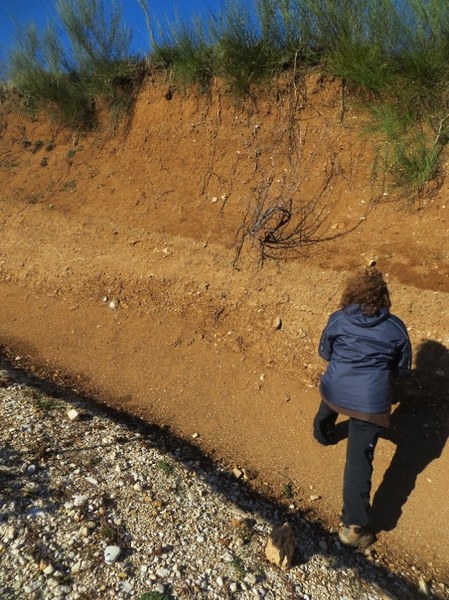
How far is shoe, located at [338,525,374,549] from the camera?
3.06 metres

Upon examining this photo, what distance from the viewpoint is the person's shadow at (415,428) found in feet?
11.5

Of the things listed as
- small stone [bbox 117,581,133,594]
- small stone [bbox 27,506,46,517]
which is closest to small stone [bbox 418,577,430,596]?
small stone [bbox 117,581,133,594]

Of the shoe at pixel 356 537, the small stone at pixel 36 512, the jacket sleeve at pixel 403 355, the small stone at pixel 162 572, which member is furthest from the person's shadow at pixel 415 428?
the small stone at pixel 36 512

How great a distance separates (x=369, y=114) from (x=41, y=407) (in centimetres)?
525

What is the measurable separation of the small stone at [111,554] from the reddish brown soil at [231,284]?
1.36 meters

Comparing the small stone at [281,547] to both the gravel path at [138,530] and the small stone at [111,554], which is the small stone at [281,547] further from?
the small stone at [111,554]

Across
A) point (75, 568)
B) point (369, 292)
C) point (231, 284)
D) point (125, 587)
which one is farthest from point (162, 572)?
point (231, 284)

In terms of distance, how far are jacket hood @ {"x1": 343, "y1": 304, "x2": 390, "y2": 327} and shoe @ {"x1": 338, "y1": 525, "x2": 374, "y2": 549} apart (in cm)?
128

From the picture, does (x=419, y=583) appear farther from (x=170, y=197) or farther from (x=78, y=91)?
(x=78, y=91)

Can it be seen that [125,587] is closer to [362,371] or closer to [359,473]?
[359,473]

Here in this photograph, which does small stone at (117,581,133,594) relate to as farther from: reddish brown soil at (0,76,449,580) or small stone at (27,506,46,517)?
reddish brown soil at (0,76,449,580)

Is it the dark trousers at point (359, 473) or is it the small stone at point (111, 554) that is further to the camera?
the dark trousers at point (359, 473)

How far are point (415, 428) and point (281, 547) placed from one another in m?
1.80

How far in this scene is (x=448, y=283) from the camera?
460cm
